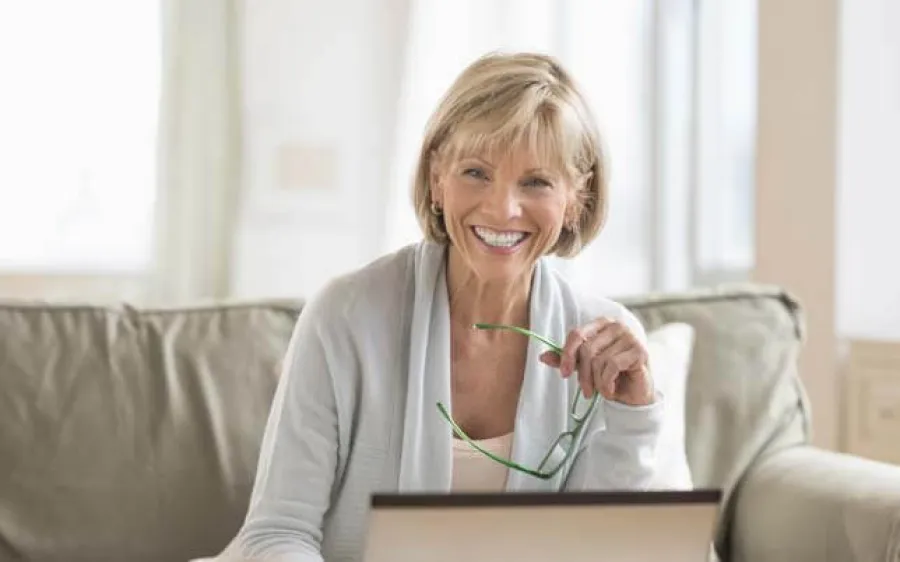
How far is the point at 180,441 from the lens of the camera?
1785 millimetres

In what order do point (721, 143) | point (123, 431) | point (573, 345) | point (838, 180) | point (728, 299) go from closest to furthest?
point (573, 345) < point (123, 431) < point (728, 299) < point (838, 180) < point (721, 143)

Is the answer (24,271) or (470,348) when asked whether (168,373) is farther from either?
(24,271)

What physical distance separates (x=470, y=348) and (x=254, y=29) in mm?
1616

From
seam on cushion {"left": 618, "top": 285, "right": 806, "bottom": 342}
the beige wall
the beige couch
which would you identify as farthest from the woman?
the beige wall

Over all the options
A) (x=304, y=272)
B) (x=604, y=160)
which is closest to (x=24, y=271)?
(x=304, y=272)

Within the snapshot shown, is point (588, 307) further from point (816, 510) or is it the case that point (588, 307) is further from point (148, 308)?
point (148, 308)

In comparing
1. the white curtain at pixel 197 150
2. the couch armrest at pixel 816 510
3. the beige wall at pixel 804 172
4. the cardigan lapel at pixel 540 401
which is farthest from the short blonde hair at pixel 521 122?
the white curtain at pixel 197 150

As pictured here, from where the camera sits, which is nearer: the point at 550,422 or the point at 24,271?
the point at 550,422

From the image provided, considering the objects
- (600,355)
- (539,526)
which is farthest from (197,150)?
(539,526)

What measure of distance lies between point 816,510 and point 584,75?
4.98 ft

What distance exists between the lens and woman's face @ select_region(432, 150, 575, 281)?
1.39m

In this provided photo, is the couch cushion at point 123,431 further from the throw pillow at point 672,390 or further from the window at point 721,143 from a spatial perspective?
the window at point 721,143

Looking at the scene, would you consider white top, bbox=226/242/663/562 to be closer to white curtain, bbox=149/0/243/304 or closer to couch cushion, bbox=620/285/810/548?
couch cushion, bbox=620/285/810/548

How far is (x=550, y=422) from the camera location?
4.95 feet
